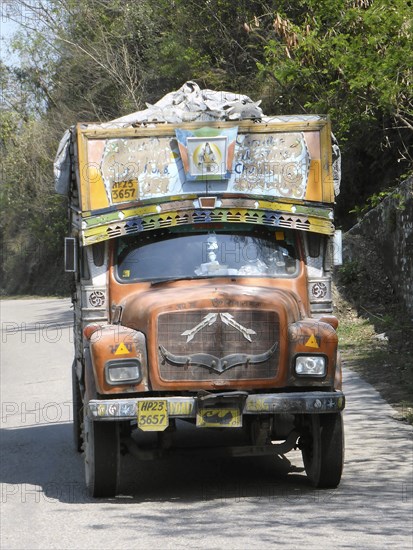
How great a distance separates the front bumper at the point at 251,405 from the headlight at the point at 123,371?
15 centimetres

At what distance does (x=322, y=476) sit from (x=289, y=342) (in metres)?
1.15

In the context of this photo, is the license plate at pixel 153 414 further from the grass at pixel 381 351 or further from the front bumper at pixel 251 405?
the grass at pixel 381 351

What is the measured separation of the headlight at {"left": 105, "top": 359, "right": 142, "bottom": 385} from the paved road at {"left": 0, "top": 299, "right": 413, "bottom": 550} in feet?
3.20

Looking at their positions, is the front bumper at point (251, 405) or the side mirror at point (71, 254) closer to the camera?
the front bumper at point (251, 405)

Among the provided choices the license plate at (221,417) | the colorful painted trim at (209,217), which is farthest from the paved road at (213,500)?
the colorful painted trim at (209,217)

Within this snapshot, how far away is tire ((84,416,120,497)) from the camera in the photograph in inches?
341

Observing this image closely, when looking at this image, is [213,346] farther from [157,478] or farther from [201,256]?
[157,478]

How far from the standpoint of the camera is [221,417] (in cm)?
835

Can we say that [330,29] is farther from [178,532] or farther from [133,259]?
[178,532]

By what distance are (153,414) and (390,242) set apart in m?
13.6

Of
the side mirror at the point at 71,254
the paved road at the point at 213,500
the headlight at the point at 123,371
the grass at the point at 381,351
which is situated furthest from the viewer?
the grass at the point at 381,351

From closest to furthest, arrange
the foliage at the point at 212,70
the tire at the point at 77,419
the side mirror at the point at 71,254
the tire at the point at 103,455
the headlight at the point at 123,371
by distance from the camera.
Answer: the headlight at the point at 123,371 < the tire at the point at 103,455 < the side mirror at the point at 71,254 < the tire at the point at 77,419 < the foliage at the point at 212,70

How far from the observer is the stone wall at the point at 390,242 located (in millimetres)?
19656

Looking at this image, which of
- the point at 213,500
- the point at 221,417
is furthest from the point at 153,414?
the point at 213,500
